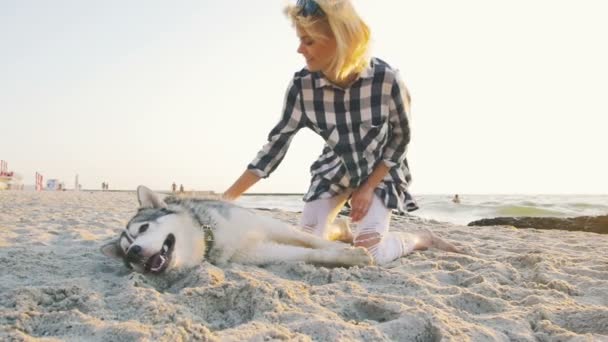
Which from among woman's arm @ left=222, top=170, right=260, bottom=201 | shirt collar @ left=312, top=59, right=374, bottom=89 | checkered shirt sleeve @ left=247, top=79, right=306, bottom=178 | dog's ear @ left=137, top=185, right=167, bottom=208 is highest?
shirt collar @ left=312, top=59, right=374, bottom=89

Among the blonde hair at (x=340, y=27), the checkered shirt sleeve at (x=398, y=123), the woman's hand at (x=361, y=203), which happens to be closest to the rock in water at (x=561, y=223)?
the checkered shirt sleeve at (x=398, y=123)

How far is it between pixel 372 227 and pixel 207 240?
1.11 m

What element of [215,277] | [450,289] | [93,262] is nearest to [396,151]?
[450,289]

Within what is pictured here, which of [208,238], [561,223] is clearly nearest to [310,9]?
[208,238]

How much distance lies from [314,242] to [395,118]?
962mm

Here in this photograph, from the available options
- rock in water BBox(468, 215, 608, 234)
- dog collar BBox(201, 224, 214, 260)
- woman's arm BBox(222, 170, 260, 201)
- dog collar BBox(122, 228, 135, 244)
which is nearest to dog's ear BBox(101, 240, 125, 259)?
dog collar BBox(122, 228, 135, 244)

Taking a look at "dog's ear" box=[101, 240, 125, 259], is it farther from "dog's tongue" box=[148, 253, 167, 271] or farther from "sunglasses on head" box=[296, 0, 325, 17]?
"sunglasses on head" box=[296, 0, 325, 17]

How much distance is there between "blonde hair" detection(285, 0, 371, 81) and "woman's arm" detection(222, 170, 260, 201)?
97 cm

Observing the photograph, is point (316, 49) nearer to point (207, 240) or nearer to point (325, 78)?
point (325, 78)

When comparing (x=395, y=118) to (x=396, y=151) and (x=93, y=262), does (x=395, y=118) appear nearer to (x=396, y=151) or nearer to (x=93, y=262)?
(x=396, y=151)

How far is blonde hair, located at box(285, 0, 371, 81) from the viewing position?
256 cm

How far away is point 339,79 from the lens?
2.88m

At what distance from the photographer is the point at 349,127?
9.98 feet

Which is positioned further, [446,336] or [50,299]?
[50,299]
